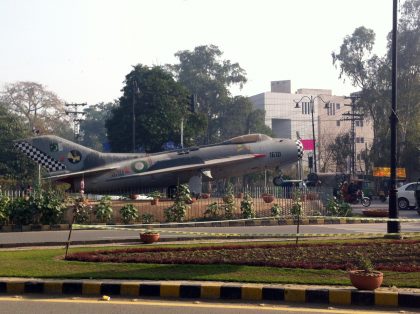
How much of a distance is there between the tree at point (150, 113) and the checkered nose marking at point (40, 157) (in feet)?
59.6

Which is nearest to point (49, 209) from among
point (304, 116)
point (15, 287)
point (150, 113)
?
point (15, 287)

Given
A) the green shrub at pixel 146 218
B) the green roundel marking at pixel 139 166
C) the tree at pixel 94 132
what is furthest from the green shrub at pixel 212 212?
the tree at pixel 94 132

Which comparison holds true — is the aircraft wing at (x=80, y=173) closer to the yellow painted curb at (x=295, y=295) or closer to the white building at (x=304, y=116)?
the yellow painted curb at (x=295, y=295)

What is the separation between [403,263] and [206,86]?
72.2 meters

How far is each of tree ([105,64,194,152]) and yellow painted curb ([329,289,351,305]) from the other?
41.7 m

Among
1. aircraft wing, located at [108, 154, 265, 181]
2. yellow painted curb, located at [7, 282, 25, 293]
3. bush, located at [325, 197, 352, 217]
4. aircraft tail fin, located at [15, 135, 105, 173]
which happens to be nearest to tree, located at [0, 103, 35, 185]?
aircraft tail fin, located at [15, 135, 105, 173]

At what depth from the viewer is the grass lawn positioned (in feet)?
29.5

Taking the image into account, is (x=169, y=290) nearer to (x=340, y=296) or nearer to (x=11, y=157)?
(x=340, y=296)

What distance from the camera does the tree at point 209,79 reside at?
80750 mm

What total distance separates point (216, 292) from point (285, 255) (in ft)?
11.2

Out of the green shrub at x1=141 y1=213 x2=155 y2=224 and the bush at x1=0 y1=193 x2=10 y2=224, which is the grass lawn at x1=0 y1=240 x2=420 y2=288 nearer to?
the bush at x1=0 y1=193 x2=10 y2=224

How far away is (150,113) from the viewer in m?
50.0

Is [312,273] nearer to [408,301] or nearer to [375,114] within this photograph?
[408,301]

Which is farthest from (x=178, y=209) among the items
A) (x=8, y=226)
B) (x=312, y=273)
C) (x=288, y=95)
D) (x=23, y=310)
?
(x=288, y=95)
